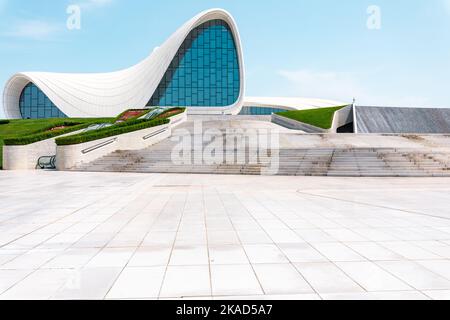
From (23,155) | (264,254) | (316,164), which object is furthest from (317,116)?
(264,254)

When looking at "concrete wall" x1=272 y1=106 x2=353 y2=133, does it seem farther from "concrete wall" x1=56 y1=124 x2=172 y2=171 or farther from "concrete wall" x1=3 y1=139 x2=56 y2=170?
"concrete wall" x1=3 y1=139 x2=56 y2=170

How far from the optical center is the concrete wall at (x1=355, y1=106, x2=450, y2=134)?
32062mm

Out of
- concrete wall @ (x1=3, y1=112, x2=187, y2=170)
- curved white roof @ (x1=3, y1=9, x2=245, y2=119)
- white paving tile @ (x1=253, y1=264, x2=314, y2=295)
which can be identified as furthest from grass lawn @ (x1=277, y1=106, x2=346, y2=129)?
white paving tile @ (x1=253, y1=264, x2=314, y2=295)

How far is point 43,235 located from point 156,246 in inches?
79.3

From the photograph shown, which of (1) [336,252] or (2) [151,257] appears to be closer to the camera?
(2) [151,257]

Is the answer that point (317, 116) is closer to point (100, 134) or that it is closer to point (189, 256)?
point (100, 134)

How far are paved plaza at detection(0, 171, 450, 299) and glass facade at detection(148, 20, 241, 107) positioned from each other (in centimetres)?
4123

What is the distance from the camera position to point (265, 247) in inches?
170

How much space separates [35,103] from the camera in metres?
47.8

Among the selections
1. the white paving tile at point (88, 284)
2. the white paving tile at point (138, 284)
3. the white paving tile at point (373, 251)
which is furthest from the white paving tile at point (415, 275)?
the white paving tile at point (88, 284)

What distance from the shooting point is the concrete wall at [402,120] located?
32062mm

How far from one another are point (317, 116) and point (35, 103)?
1630 inches
